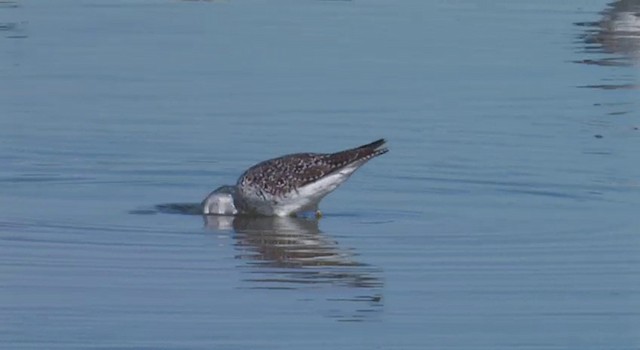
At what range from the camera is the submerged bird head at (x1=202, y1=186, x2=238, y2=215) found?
12406 millimetres

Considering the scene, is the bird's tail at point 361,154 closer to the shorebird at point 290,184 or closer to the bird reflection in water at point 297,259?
the shorebird at point 290,184

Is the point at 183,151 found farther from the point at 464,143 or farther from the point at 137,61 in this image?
the point at 137,61

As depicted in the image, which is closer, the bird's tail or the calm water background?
the calm water background

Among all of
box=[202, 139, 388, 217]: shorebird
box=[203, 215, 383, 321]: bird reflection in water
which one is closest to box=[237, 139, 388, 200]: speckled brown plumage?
box=[202, 139, 388, 217]: shorebird

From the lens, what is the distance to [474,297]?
989cm

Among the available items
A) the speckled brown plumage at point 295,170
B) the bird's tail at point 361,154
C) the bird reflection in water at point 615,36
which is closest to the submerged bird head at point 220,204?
the speckled brown plumage at point 295,170

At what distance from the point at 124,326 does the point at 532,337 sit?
1770mm

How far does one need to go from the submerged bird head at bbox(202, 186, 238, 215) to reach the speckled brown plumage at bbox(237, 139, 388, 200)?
107 mm

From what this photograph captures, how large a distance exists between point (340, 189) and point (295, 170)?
4.29ft

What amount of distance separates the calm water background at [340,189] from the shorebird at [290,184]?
0.11m

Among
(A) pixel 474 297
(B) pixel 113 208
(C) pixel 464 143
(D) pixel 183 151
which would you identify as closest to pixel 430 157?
(C) pixel 464 143

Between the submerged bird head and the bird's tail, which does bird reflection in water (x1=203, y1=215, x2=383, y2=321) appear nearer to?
the submerged bird head

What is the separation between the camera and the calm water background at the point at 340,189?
371 inches

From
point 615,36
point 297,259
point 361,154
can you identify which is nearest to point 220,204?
point 361,154
